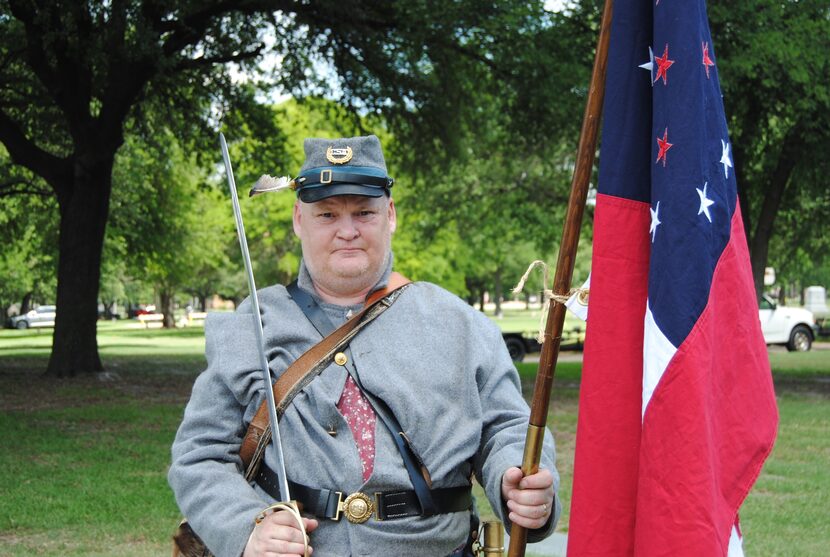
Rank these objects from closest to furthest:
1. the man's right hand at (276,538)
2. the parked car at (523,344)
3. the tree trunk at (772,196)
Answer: the man's right hand at (276,538) < the tree trunk at (772,196) < the parked car at (523,344)

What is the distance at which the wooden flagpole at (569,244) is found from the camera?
231 centimetres

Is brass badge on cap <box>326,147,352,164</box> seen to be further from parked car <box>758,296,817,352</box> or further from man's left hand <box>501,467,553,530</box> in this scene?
parked car <box>758,296,817,352</box>

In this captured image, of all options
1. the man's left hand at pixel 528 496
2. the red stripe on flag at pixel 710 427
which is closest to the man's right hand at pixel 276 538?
the man's left hand at pixel 528 496

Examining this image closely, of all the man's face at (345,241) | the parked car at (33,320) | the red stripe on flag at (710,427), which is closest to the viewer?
the red stripe on flag at (710,427)

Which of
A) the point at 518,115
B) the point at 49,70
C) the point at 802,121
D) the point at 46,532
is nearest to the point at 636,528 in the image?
the point at 46,532

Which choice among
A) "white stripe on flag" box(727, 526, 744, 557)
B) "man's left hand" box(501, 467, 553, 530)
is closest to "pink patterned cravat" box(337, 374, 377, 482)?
"man's left hand" box(501, 467, 553, 530)

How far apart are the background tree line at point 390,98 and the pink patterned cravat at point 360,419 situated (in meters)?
10.4

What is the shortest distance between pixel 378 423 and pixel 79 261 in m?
15.4

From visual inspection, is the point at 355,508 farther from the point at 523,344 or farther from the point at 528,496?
the point at 523,344

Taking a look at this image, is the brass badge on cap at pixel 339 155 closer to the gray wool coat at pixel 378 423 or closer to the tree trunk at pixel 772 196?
the gray wool coat at pixel 378 423

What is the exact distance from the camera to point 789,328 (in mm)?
28844

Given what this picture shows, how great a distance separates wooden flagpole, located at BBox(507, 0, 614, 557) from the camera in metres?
2.31

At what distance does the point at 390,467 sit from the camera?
264 cm

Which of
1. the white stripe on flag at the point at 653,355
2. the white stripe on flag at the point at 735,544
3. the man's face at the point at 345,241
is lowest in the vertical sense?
the white stripe on flag at the point at 735,544
